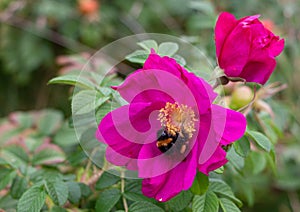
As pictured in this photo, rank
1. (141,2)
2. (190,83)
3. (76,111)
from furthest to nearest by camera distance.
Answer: (141,2), (76,111), (190,83)

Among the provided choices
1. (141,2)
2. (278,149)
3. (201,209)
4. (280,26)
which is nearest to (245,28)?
(201,209)

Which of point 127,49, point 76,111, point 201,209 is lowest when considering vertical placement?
point 127,49

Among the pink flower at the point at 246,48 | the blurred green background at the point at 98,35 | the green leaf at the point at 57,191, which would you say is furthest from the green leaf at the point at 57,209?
the blurred green background at the point at 98,35

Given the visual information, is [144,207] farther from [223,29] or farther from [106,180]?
[223,29]

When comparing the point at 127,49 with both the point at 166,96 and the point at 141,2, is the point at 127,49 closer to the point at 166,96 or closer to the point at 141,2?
the point at 141,2

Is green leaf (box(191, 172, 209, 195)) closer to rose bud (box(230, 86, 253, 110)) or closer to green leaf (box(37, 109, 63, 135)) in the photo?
rose bud (box(230, 86, 253, 110))

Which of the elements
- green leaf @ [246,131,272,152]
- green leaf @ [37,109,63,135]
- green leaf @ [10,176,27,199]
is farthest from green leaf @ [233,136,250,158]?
green leaf @ [37,109,63,135]

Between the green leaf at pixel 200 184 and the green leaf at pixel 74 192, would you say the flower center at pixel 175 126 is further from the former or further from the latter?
the green leaf at pixel 74 192
